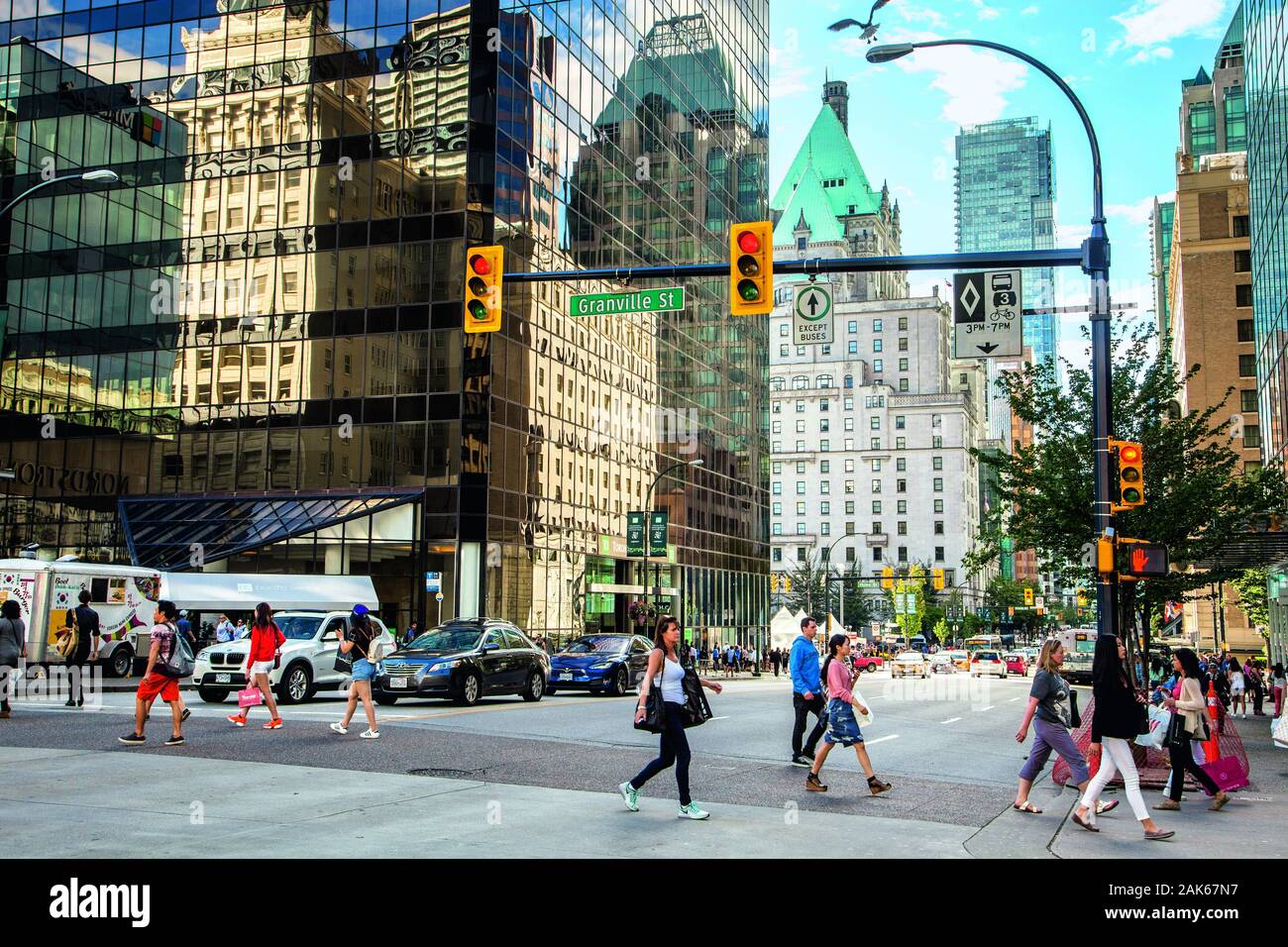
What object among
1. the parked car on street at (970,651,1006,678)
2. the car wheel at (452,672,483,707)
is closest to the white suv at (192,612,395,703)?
the car wheel at (452,672,483,707)

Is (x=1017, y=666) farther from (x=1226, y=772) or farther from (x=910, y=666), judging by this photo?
(x=1226, y=772)

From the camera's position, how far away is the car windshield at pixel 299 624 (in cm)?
2378

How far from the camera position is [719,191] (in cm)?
7044

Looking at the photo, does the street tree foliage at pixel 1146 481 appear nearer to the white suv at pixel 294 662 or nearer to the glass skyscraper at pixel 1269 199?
the white suv at pixel 294 662

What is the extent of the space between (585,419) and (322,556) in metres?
13.5

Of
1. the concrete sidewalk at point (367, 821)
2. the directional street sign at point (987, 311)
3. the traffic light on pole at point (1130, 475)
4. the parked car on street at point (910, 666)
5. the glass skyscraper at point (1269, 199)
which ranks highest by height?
the glass skyscraper at point (1269, 199)

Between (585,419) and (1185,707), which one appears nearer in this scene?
(1185,707)

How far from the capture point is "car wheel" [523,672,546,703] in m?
25.5

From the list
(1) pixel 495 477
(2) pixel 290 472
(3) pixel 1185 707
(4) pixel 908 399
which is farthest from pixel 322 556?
(4) pixel 908 399

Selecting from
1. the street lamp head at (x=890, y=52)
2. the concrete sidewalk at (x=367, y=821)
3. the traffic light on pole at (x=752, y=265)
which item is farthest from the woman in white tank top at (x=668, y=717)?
the street lamp head at (x=890, y=52)

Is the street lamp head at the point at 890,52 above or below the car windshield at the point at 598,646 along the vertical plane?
above

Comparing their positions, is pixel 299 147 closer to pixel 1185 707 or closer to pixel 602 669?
pixel 602 669

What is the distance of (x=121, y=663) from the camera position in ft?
98.8

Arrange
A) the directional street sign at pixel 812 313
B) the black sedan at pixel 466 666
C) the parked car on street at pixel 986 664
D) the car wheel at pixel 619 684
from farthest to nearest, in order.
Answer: the parked car on street at pixel 986 664 → the car wheel at pixel 619 684 → the black sedan at pixel 466 666 → the directional street sign at pixel 812 313
